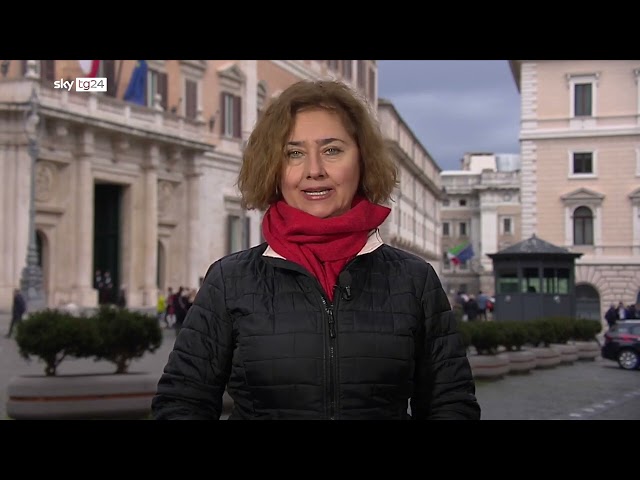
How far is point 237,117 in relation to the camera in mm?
34562

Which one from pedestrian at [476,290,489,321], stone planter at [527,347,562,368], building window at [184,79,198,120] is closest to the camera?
stone planter at [527,347,562,368]

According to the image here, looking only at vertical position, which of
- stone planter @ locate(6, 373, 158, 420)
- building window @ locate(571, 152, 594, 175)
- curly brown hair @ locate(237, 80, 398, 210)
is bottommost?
stone planter @ locate(6, 373, 158, 420)

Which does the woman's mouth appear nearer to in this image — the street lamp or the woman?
the woman

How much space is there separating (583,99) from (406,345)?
2357 centimetres

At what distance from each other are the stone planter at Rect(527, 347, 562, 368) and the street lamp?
1133 cm

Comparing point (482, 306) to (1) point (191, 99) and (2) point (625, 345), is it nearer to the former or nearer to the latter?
(2) point (625, 345)

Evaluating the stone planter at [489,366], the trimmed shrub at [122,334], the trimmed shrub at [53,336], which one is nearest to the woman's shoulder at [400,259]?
the trimmed shrub at [53,336]

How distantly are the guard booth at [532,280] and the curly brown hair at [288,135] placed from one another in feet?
61.3

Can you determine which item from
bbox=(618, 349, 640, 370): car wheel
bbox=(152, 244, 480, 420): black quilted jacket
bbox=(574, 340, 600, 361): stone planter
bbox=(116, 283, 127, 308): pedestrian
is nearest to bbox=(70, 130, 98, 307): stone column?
bbox=(116, 283, 127, 308): pedestrian

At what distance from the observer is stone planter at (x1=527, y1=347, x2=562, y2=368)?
17.0 metres

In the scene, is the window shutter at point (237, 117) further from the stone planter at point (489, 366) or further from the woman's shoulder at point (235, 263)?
the woman's shoulder at point (235, 263)

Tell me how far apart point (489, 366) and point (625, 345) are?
200 inches
